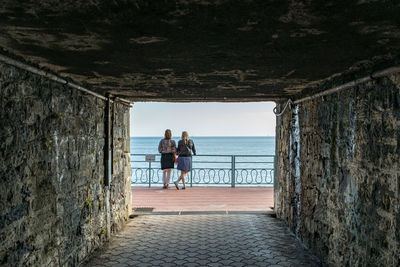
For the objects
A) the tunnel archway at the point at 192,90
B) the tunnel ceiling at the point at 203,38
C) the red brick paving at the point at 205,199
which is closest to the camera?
the tunnel ceiling at the point at 203,38

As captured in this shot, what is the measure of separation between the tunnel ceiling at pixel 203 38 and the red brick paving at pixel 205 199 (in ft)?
13.6

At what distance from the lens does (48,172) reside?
325cm

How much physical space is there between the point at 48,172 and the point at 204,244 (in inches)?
98.9

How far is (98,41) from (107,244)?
133 inches

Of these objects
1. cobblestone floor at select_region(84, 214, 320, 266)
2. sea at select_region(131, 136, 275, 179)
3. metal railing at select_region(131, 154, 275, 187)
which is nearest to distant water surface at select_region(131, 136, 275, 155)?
sea at select_region(131, 136, 275, 179)

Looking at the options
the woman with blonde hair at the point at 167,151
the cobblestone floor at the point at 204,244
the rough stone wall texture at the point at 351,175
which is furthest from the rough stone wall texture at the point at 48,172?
the woman with blonde hair at the point at 167,151

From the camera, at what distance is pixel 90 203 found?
4406 mm

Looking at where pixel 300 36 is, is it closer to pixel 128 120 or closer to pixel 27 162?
pixel 27 162

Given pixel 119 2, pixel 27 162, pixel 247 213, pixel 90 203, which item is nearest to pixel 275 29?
pixel 119 2

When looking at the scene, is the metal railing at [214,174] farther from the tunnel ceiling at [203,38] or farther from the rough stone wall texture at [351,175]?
the tunnel ceiling at [203,38]

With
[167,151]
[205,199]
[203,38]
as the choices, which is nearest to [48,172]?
[203,38]

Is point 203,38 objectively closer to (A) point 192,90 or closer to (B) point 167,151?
(A) point 192,90

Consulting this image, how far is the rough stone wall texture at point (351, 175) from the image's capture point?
2.60m

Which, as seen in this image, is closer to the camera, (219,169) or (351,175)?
(351,175)
